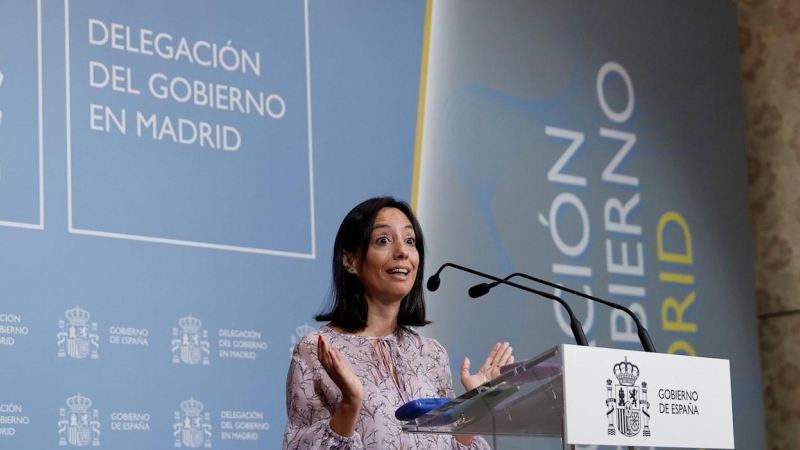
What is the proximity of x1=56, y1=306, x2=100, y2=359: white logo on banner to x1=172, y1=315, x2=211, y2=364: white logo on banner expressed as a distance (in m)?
0.29

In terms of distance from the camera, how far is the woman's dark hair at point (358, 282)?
10.8 ft

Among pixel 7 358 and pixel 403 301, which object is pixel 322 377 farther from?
pixel 7 358

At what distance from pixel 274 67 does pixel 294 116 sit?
0.21 meters

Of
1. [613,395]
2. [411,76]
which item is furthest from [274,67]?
[613,395]

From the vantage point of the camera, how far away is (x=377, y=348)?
3.25 metres

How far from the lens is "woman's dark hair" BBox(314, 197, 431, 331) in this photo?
10.8 feet

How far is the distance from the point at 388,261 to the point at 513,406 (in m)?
0.82

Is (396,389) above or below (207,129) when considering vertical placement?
below

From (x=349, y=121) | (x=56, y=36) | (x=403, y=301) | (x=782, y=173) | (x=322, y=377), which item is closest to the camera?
(x=322, y=377)

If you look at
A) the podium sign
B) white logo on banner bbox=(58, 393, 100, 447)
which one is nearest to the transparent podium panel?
the podium sign

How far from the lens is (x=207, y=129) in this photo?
177 inches

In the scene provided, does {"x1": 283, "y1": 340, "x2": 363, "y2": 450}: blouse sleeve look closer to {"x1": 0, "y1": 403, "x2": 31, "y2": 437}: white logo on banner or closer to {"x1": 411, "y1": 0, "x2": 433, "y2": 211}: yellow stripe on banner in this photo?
{"x1": 0, "y1": 403, "x2": 31, "y2": 437}: white logo on banner

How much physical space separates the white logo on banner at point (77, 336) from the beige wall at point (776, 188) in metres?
3.70

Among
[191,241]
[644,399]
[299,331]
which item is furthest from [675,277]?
[644,399]
